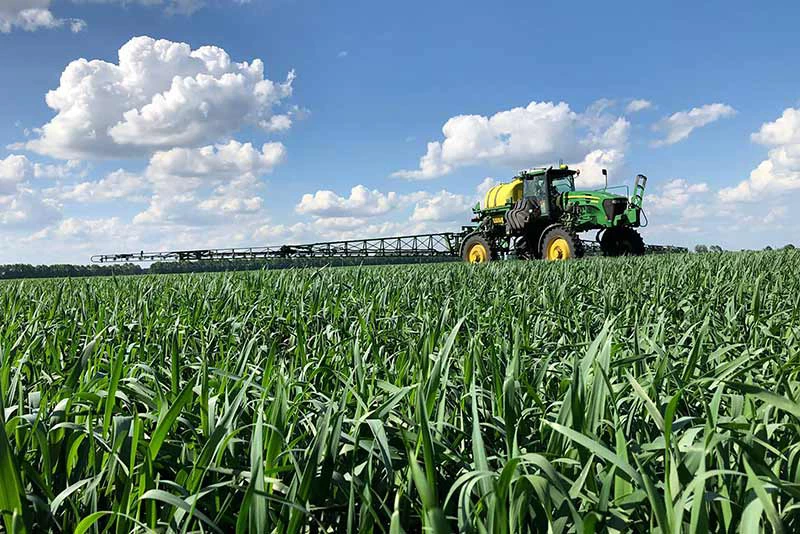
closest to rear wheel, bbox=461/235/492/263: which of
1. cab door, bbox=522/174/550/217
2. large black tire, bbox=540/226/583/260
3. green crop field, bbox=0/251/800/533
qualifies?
cab door, bbox=522/174/550/217

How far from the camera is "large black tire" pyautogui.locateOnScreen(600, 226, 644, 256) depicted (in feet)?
45.5

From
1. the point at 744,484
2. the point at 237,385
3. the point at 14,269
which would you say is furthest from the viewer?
the point at 14,269

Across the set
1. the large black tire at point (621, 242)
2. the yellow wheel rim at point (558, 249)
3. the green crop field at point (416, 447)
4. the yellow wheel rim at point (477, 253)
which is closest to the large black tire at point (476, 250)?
the yellow wheel rim at point (477, 253)

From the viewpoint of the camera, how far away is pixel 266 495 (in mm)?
698

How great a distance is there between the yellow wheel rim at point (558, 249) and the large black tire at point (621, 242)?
4.21 ft

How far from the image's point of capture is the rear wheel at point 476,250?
16562 mm

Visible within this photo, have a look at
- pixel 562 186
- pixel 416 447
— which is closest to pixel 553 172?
pixel 562 186

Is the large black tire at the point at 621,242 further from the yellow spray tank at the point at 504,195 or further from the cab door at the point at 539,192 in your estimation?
the yellow spray tank at the point at 504,195

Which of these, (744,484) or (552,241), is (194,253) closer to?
(552,241)

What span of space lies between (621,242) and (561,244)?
181 cm

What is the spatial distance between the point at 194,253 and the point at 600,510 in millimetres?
24736

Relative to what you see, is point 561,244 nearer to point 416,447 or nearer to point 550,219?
point 550,219

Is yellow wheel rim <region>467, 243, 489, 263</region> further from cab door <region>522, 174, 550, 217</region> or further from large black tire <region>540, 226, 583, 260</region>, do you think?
large black tire <region>540, 226, 583, 260</region>

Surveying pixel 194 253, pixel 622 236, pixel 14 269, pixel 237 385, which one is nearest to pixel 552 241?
pixel 622 236
